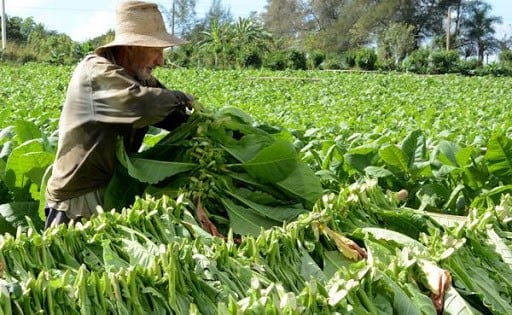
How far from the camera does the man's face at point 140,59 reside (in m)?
3.48

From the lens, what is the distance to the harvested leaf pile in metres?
1.76

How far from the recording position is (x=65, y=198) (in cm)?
346

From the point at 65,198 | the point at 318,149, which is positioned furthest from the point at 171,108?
the point at 318,149

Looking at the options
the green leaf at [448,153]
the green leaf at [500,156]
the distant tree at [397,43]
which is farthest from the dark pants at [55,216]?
the distant tree at [397,43]

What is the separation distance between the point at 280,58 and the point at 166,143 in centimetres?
3675

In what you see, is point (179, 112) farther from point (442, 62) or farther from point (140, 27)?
point (442, 62)

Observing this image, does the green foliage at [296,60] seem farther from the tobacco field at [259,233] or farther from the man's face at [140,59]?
the man's face at [140,59]

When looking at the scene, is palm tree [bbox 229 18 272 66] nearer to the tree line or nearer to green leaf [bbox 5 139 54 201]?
the tree line

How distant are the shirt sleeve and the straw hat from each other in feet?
0.62

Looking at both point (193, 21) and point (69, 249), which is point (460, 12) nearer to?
point (193, 21)

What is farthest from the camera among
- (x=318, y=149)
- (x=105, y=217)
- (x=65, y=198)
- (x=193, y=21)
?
(x=193, y=21)

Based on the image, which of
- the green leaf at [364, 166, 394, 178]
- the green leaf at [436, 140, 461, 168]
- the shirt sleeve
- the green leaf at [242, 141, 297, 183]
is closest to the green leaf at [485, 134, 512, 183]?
the green leaf at [436, 140, 461, 168]

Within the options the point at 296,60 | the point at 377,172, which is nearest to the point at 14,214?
the point at 377,172

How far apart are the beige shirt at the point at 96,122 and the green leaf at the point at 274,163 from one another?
42 centimetres
